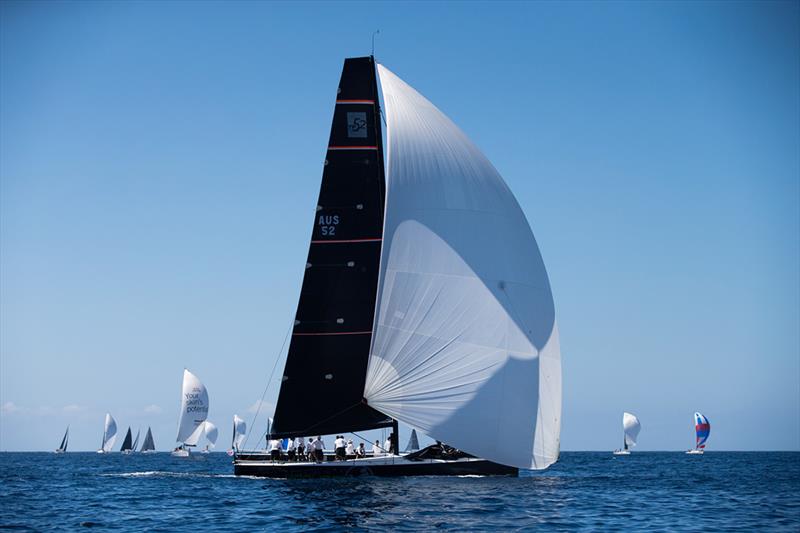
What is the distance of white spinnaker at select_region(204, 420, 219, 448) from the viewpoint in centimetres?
9638

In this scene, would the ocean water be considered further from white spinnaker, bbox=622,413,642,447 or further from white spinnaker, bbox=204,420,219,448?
white spinnaker, bbox=622,413,642,447

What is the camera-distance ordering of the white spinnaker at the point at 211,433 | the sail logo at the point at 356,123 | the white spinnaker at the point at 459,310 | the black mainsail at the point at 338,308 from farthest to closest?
the white spinnaker at the point at 211,433 → the sail logo at the point at 356,123 → the black mainsail at the point at 338,308 → the white spinnaker at the point at 459,310

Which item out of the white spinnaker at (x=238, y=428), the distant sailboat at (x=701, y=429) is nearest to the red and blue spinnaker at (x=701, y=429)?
the distant sailboat at (x=701, y=429)

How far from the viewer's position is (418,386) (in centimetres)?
3309

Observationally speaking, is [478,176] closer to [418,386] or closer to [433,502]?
[418,386]

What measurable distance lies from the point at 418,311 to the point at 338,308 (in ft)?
14.6

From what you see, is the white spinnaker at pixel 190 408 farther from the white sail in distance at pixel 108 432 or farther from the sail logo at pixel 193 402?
the white sail in distance at pixel 108 432

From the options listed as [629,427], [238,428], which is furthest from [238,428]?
[629,427]

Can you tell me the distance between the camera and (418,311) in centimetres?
3331

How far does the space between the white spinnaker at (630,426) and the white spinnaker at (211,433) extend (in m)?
53.7

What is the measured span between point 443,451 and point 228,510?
36.1 feet

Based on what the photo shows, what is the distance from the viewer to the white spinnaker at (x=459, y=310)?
3288 cm

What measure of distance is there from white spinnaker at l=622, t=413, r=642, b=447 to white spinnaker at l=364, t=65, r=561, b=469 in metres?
86.9

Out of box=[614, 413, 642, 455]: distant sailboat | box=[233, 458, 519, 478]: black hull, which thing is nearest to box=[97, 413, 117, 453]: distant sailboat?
box=[614, 413, 642, 455]: distant sailboat
